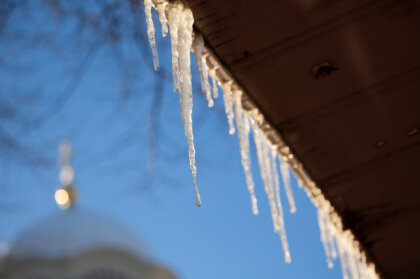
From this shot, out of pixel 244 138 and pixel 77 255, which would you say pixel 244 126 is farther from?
pixel 77 255

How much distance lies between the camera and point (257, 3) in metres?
1.83

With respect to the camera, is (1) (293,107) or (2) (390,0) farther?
(1) (293,107)

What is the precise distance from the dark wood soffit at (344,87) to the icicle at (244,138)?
0.30ft

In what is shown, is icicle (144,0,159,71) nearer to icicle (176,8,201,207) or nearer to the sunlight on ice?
icicle (176,8,201,207)

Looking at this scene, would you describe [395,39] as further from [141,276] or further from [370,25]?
[141,276]

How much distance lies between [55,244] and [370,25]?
18.6 metres

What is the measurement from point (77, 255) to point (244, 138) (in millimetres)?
16548

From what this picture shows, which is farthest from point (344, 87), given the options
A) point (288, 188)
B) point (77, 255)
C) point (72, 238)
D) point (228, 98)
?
point (72, 238)

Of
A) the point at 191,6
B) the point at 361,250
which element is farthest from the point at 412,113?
the point at 191,6

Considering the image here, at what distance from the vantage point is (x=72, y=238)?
19359mm

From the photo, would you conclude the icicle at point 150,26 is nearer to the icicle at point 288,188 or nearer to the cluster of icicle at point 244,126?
the cluster of icicle at point 244,126

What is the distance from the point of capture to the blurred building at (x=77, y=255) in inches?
702

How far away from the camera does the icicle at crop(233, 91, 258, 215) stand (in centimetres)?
219

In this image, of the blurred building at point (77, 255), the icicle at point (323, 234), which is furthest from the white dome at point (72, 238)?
the icicle at point (323, 234)
